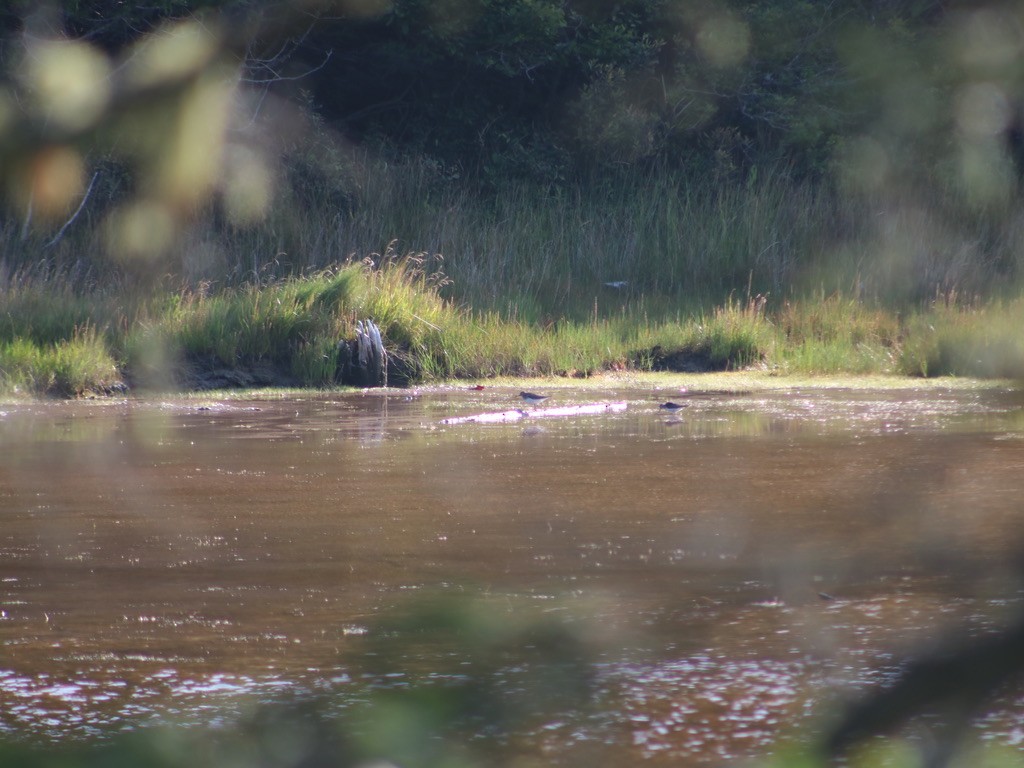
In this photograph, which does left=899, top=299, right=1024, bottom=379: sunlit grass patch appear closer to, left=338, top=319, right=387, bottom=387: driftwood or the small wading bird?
the small wading bird

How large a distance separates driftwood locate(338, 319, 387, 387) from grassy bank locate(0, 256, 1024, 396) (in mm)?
108

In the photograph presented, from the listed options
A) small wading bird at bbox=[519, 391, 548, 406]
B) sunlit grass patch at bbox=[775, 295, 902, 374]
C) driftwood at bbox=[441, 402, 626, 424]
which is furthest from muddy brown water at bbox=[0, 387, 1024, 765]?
sunlit grass patch at bbox=[775, 295, 902, 374]

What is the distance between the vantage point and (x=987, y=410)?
8719 millimetres

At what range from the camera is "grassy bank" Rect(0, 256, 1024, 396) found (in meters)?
10.8

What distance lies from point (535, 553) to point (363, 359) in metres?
6.81

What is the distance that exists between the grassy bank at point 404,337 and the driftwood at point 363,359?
0.35ft

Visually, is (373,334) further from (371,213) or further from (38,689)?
(38,689)

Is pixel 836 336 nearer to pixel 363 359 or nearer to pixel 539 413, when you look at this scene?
pixel 363 359

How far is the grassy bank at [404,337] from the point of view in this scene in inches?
427

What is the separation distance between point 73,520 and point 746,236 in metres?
11.1

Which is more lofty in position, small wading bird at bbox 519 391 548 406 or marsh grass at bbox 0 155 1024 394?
marsh grass at bbox 0 155 1024 394

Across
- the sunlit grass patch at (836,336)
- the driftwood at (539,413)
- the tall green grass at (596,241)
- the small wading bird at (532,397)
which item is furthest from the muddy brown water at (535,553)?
the tall green grass at (596,241)

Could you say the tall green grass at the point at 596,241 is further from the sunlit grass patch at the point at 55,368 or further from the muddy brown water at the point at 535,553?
the muddy brown water at the point at 535,553

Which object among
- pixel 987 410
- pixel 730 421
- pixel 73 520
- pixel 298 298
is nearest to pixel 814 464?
pixel 730 421
